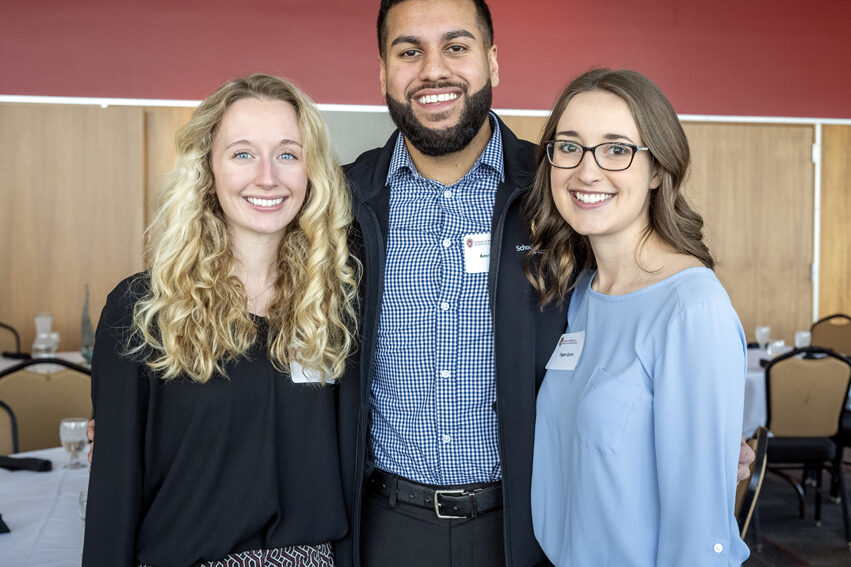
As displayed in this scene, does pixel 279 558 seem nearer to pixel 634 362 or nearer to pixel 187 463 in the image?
pixel 187 463

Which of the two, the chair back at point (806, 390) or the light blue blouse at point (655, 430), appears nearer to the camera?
the light blue blouse at point (655, 430)

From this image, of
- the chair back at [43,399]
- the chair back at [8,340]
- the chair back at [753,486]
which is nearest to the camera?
the chair back at [753,486]

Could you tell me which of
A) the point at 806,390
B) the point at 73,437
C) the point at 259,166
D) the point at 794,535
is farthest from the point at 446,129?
the point at 794,535

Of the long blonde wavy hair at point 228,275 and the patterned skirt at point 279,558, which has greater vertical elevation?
the long blonde wavy hair at point 228,275

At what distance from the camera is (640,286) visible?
1.68 m

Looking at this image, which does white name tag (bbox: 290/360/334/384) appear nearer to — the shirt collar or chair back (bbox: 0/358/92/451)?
the shirt collar

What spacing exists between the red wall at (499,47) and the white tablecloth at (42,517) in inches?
184

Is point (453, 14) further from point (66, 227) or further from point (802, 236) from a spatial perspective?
point (802, 236)

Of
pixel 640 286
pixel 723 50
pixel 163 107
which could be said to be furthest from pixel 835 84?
pixel 640 286

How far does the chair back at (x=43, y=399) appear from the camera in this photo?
3.36 m

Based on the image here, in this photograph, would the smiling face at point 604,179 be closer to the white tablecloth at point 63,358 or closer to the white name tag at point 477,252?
the white name tag at point 477,252

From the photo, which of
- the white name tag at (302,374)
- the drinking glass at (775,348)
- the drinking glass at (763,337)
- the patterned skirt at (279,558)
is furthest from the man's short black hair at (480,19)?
the drinking glass at (763,337)

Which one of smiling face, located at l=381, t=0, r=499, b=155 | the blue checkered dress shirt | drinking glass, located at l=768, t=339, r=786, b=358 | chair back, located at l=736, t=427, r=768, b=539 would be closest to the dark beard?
smiling face, located at l=381, t=0, r=499, b=155

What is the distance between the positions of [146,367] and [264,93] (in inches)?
29.6
